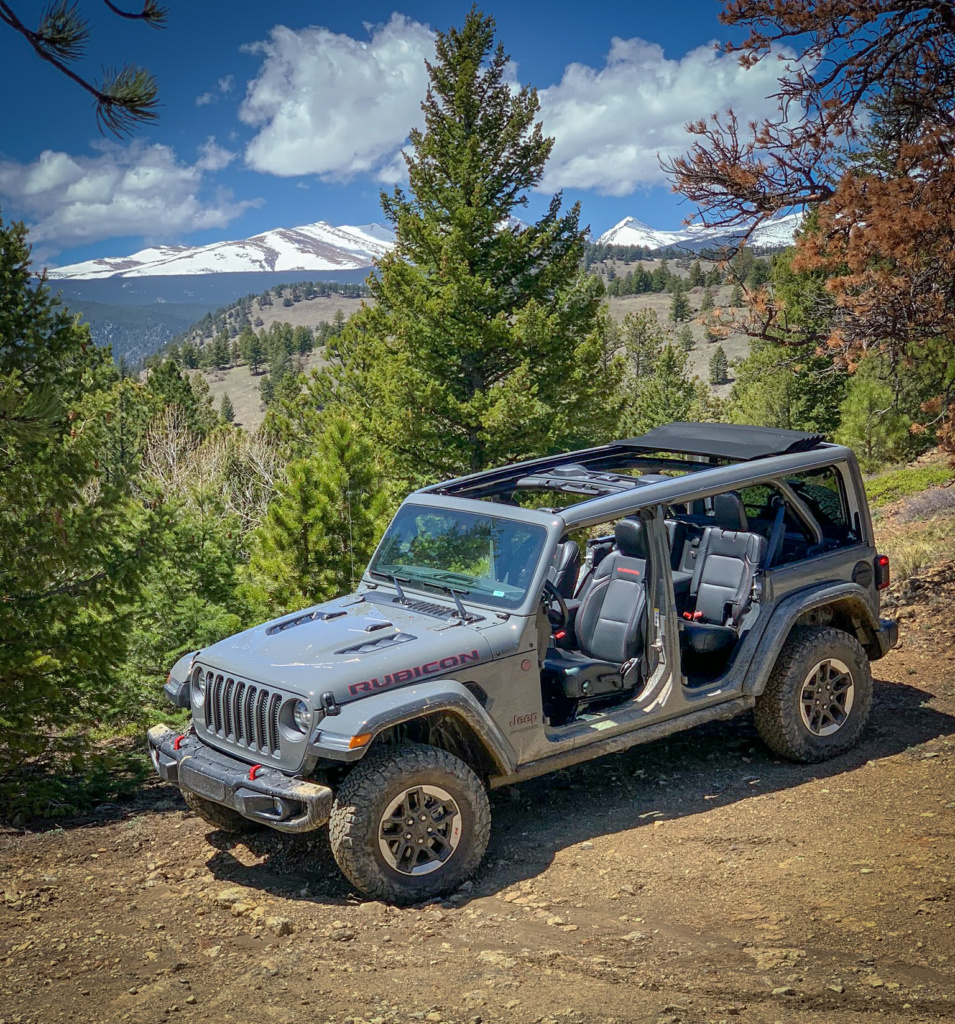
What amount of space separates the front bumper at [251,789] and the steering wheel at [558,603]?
1.95 meters

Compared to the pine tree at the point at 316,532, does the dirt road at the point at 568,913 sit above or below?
below

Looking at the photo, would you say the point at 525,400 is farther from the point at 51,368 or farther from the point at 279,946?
the point at 279,946

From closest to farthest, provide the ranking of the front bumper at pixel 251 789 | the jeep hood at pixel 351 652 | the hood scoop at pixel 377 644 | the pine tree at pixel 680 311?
the front bumper at pixel 251 789 < the jeep hood at pixel 351 652 < the hood scoop at pixel 377 644 < the pine tree at pixel 680 311

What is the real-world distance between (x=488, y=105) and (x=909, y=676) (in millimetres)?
20301

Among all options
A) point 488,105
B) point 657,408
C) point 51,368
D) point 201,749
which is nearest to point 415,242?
point 488,105

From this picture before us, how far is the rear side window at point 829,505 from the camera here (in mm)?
7418

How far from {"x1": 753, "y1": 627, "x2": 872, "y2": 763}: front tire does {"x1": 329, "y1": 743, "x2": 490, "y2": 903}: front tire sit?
238 centimetres

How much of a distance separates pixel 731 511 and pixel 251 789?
386 centimetres

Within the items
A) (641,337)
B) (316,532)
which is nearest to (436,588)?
(316,532)

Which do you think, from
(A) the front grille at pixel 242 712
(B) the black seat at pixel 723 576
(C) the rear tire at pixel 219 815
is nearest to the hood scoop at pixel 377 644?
(A) the front grille at pixel 242 712

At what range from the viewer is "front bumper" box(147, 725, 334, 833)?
16.7ft

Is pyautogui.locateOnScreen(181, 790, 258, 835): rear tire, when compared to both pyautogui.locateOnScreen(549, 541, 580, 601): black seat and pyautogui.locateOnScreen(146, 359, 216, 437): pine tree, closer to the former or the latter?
pyautogui.locateOnScreen(549, 541, 580, 601): black seat

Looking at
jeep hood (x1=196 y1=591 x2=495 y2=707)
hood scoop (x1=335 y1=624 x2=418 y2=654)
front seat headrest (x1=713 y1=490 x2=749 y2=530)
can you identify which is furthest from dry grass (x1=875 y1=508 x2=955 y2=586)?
hood scoop (x1=335 y1=624 x2=418 y2=654)

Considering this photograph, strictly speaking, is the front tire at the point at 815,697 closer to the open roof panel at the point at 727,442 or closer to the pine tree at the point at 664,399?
the open roof panel at the point at 727,442
